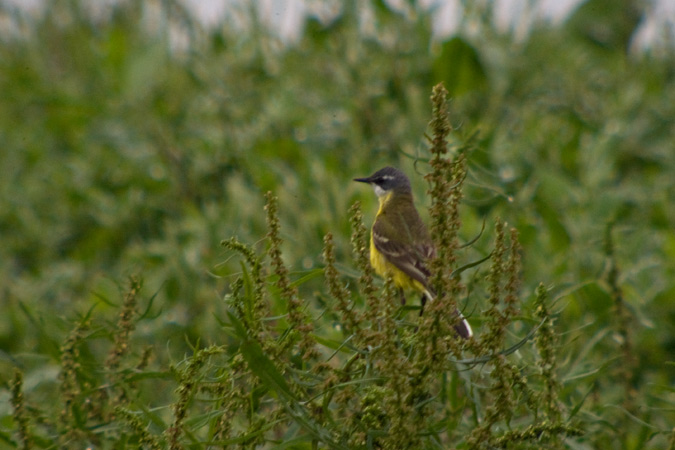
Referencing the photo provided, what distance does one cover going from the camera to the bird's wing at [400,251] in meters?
3.25

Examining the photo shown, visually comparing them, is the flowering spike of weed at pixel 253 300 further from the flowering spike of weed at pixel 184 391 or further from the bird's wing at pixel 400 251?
the bird's wing at pixel 400 251

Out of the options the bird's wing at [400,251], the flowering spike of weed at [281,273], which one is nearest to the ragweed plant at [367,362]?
the flowering spike of weed at [281,273]

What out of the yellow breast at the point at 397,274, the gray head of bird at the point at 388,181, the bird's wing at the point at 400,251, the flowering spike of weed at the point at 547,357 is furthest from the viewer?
the gray head of bird at the point at 388,181

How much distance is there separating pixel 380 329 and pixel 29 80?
520cm

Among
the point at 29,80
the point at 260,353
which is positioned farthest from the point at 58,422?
the point at 29,80

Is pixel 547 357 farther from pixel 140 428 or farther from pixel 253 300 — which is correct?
pixel 140 428

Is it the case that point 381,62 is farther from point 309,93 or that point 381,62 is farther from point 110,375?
point 110,375

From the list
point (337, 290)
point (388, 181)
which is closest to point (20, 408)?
point (337, 290)

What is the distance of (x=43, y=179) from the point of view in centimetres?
506

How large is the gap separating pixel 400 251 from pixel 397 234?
0.09 metres

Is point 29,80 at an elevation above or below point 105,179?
above

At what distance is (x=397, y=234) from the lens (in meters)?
3.53

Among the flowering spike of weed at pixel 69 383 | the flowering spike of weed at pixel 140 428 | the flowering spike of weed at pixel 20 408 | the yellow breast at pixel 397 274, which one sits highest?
the yellow breast at pixel 397 274

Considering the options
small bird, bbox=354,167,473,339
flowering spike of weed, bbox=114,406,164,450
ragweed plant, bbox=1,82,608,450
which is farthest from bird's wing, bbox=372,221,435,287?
flowering spike of weed, bbox=114,406,164,450
